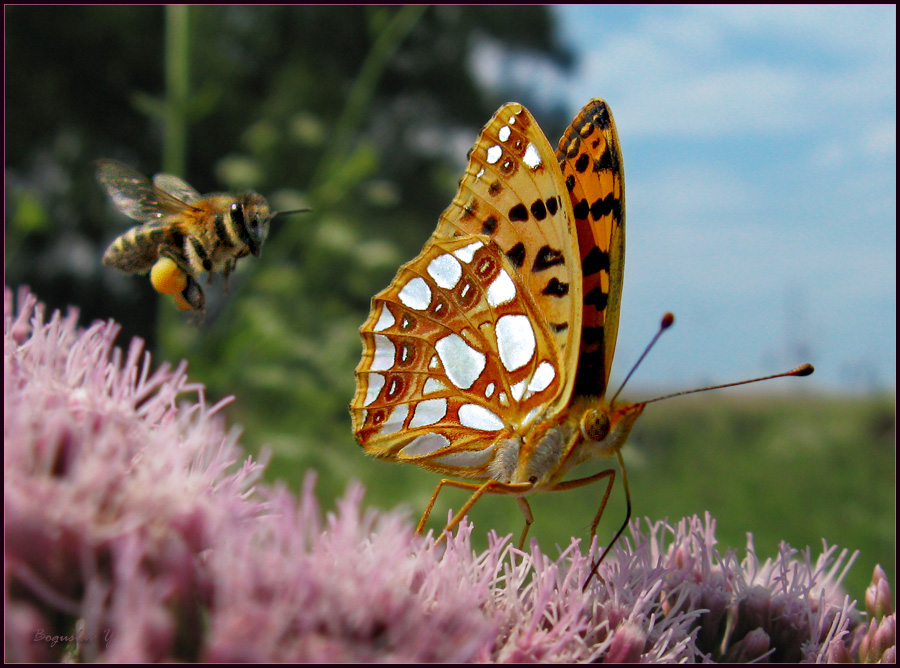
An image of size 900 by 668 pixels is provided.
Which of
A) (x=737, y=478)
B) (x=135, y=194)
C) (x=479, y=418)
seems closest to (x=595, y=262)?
(x=479, y=418)

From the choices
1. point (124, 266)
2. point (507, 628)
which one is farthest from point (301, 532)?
point (124, 266)

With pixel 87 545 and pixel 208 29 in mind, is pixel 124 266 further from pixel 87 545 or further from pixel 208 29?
pixel 208 29

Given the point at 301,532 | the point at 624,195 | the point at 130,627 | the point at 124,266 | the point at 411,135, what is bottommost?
the point at 130,627

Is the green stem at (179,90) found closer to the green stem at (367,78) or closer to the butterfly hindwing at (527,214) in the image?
the green stem at (367,78)

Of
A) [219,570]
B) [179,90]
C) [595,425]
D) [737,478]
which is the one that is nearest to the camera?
[219,570]

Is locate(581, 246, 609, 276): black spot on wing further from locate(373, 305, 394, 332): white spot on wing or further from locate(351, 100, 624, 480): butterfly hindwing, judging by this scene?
locate(373, 305, 394, 332): white spot on wing

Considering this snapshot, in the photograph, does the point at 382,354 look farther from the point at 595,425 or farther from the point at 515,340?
→ the point at 595,425

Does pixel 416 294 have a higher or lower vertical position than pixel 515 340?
higher
